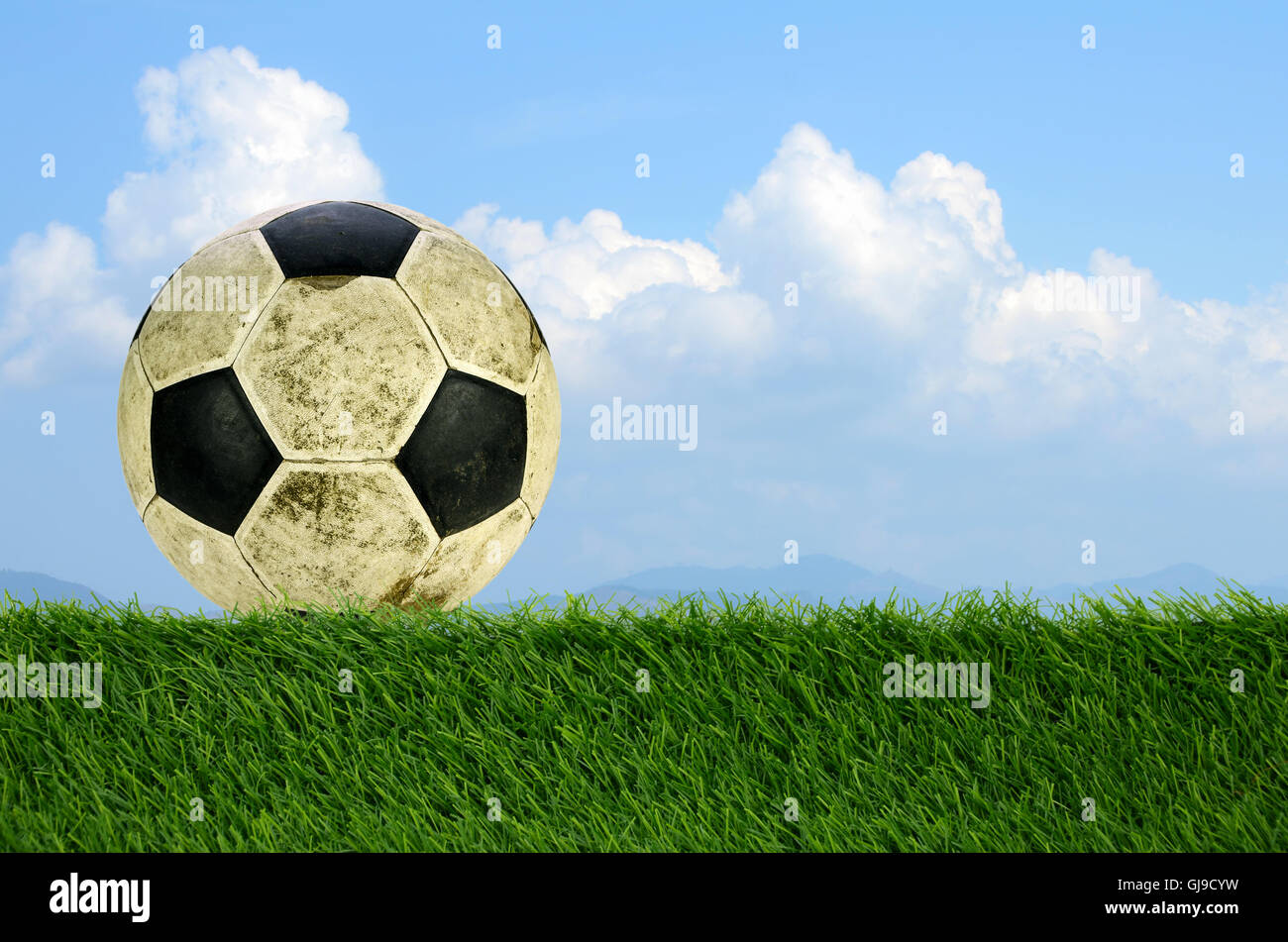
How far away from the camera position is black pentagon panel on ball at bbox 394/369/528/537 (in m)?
4.45

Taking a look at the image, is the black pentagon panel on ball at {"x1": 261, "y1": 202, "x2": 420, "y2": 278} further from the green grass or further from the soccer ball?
the green grass

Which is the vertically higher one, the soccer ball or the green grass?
the soccer ball

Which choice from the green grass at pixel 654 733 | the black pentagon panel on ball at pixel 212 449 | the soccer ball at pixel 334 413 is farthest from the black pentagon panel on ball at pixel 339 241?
the green grass at pixel 654 733

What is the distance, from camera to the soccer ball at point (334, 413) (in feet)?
14.3

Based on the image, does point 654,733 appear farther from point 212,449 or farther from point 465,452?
point 212,449

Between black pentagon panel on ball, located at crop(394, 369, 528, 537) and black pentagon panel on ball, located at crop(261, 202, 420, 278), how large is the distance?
664 millimetres

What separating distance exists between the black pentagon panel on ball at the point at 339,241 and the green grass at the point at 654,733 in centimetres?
162

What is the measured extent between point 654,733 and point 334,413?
1967mm

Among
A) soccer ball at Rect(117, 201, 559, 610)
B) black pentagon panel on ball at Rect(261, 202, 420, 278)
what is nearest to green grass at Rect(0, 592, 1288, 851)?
soccer ball at Rect(117, 201, 559, 610)

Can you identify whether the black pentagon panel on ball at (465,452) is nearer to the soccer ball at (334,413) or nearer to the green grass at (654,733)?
the soccer ball at (334,413)

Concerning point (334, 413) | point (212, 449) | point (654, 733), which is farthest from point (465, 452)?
point (654, 733)

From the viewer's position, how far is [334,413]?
4324mm
